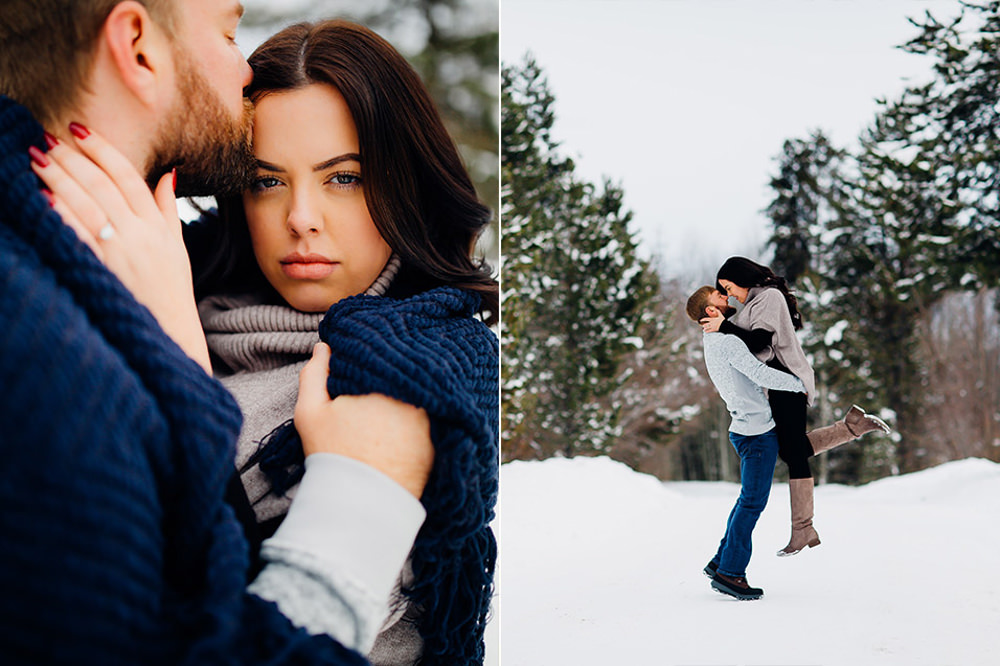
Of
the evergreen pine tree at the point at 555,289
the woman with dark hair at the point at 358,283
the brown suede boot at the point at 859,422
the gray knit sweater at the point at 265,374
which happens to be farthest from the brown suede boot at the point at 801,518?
the gray knit sweater at the point at 265,374

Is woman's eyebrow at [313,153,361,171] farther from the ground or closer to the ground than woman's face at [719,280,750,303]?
farther from the ground

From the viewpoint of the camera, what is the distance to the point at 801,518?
1.90 meters

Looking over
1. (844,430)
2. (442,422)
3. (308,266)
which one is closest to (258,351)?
(308,266)

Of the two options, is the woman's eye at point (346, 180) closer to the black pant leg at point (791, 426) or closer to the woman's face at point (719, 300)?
the woman's face at point (719, 300)

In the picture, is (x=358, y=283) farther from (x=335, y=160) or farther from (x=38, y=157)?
(x=38, y=157)

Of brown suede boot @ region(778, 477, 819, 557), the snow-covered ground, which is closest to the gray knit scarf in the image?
the snow-covered ground

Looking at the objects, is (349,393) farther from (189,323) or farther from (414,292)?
(414,292)

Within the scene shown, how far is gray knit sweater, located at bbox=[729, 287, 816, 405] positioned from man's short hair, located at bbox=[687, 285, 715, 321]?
0.26 ft

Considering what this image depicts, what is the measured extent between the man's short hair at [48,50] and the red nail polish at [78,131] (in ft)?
0.10

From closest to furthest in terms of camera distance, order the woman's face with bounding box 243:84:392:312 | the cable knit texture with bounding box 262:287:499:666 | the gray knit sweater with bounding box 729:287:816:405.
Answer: the cable knit texture with bounding box 262:287:499:666, the woman's face with bounding box 243:84:392:312, the gray knit sweater with bounding box 729:287:816:405

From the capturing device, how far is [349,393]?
951 millimetres

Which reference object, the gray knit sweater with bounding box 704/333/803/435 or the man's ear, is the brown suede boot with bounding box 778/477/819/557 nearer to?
the gray knit sweater with bounding box 704/333/803/435

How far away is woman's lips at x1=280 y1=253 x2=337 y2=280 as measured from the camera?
117cm

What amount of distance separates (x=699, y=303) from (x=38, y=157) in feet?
4.87
